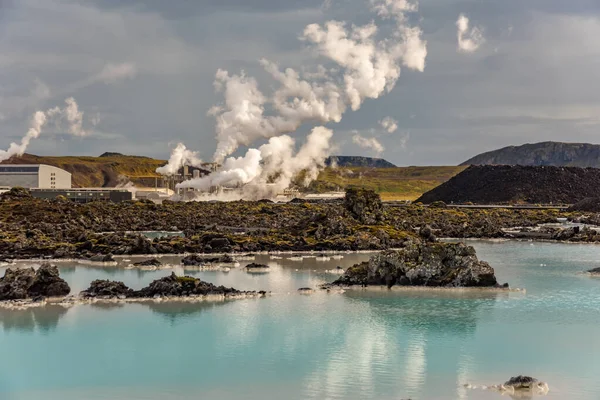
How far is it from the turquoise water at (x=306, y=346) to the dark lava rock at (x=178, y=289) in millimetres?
1427

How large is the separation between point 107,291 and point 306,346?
58.7 ft

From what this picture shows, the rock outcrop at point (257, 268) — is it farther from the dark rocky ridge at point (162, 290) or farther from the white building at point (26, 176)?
the white building at point (26, 176)

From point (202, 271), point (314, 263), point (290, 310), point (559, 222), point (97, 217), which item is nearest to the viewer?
point (290, 310)

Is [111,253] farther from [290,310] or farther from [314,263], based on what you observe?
[290,310]

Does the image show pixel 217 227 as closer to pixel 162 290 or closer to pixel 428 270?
pixel 428 270

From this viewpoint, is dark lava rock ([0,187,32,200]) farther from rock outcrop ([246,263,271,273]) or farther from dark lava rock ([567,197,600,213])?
dark lava rock ([567,197,600,213])

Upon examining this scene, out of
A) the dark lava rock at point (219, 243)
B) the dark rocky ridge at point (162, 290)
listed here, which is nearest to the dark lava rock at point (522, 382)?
the dark rocky ridge at point (162, 290)

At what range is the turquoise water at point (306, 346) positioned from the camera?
3359cm

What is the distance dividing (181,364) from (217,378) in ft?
10.7

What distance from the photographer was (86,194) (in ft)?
555

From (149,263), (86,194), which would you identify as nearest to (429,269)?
(149,263)

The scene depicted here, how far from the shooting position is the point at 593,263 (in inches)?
3130

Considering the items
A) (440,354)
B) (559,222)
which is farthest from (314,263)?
(559,222)

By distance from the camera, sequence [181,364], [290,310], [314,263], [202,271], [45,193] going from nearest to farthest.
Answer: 1. [181,364]
2. [290,310]
3. [202,271]
4. [314,263]
5. [45,193]
